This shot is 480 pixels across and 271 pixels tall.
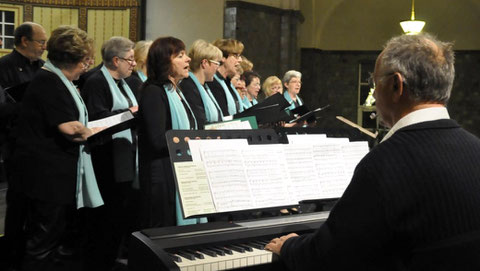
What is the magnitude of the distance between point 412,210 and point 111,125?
99.8 inches

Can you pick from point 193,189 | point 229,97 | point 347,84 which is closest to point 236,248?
point 193,189

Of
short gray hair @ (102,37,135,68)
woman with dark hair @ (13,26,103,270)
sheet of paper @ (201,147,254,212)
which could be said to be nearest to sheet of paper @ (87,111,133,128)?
woman with dark hair @ (13,26,103,270)

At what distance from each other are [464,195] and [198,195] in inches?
39.5

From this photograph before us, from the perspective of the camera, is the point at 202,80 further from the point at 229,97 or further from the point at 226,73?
the point at 226,73

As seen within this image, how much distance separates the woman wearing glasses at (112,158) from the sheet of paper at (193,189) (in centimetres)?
190

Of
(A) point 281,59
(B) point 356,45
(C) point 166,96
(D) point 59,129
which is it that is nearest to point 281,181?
(C) point 166,96

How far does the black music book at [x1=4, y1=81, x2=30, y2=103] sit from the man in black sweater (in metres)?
2.69

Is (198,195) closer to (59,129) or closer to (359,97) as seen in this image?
(59,129)

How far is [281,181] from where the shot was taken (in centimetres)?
255

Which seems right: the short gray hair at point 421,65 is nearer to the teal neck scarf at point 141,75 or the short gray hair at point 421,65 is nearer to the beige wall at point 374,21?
the teal neck scarf at point 141,75

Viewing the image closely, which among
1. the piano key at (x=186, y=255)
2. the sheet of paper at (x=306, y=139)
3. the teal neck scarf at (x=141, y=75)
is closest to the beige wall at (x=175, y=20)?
the teal neck scarf at (x=141, y=75)

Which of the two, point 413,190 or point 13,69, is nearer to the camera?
point 413,190

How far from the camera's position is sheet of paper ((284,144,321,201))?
2594 mm

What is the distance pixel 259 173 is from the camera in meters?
2.49
